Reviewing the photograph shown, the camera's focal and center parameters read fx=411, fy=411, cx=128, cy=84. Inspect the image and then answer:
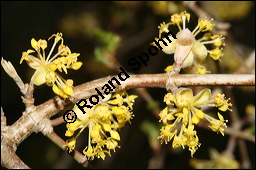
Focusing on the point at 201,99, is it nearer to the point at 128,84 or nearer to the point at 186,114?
the point at 186,114

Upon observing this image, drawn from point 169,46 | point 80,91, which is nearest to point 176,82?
point 169,46

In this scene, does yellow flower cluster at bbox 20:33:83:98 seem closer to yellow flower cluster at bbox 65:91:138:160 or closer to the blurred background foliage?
yellow flower cluster at bbox 65:91:138:160

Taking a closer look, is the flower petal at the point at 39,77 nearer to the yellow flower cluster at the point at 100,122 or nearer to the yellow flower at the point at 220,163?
the yellow flower cluster at the point at 100,122

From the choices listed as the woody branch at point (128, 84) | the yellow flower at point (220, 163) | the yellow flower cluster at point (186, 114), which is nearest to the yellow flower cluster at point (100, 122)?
the woody branch at point (128, 84)

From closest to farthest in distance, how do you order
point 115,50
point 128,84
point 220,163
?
point 128,84, point 220,163, point 115,50

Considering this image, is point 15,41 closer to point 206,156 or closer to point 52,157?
point 52,157

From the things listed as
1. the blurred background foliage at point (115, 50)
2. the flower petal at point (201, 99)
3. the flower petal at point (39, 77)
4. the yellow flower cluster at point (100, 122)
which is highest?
the blurred background foliage at point (115, 50)

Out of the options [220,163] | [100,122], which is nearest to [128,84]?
[100,122]

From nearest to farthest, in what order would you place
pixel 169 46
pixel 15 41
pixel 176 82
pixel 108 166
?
pixel 176 82 → pixel 169 46 → pixel 108 166 → pixel 15 41

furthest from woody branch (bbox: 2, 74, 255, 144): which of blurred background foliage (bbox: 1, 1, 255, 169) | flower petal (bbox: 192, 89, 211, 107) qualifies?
blurred background foliage (bbox: 1, 1, 255, 169)
